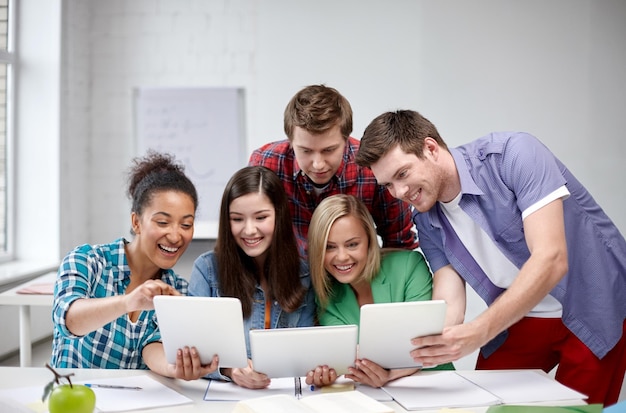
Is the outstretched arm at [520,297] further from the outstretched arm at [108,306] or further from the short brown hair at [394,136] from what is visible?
the outstretched arm at [108,306]

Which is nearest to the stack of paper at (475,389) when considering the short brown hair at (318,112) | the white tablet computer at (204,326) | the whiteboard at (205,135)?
the white tablet computer at (204,326)

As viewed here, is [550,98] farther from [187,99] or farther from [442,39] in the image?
[187,99]

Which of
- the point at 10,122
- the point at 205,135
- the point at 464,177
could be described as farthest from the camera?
the point at 205,135

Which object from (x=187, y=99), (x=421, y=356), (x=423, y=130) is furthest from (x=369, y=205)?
(x=187, y=99)

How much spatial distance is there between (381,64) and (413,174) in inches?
Result: 103

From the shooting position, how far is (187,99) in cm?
457

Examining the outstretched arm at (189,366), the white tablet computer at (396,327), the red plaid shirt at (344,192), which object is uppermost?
the red plaid shirt at (344,192)

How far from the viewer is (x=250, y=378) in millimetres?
1727

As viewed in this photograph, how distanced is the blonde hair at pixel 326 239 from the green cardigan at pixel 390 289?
1.3 inches

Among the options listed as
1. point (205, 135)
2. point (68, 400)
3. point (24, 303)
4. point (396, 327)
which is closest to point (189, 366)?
point (68, 400)

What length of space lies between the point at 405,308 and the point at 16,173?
3.50 metres

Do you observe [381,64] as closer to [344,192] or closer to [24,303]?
[344,192]

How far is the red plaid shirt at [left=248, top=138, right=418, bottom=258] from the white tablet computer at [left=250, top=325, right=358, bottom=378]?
0.74 metres

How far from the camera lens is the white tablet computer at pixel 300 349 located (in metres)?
1.61
